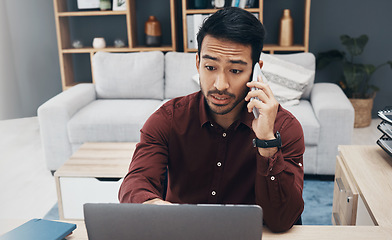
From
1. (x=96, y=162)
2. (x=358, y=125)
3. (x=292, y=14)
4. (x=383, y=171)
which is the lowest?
(x=358, y=125)

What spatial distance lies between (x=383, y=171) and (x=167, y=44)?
124 inches

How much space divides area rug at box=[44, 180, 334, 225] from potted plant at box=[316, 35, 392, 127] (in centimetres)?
139

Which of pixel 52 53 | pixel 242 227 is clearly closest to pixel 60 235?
pixel 242 227

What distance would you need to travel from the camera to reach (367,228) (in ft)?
3.22

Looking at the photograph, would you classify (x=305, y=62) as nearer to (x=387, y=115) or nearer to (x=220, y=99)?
(x=387, y=115)

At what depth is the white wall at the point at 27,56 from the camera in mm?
4109

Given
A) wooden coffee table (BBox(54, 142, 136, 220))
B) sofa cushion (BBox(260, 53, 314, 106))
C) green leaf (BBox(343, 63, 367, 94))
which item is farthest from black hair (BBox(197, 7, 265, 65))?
green leaf (BBox(343, 63, 367, 94))

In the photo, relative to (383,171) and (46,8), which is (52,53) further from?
(383,171)

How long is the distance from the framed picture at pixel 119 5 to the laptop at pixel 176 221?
3.41 metres

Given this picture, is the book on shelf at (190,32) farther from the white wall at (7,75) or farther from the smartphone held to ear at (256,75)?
the smartphone held to ear at (256,75)

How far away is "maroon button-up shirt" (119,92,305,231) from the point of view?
1.19 meters

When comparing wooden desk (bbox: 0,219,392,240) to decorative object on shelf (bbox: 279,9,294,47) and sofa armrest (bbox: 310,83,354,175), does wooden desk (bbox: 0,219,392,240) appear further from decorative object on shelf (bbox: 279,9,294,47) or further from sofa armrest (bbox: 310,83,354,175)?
decorative object on shelf (bbox: 279,9,294,47)

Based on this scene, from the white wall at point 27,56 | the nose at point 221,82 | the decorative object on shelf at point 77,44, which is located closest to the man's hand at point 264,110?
the nose at point 221,82

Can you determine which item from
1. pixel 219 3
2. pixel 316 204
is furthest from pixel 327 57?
pixel 316 204
